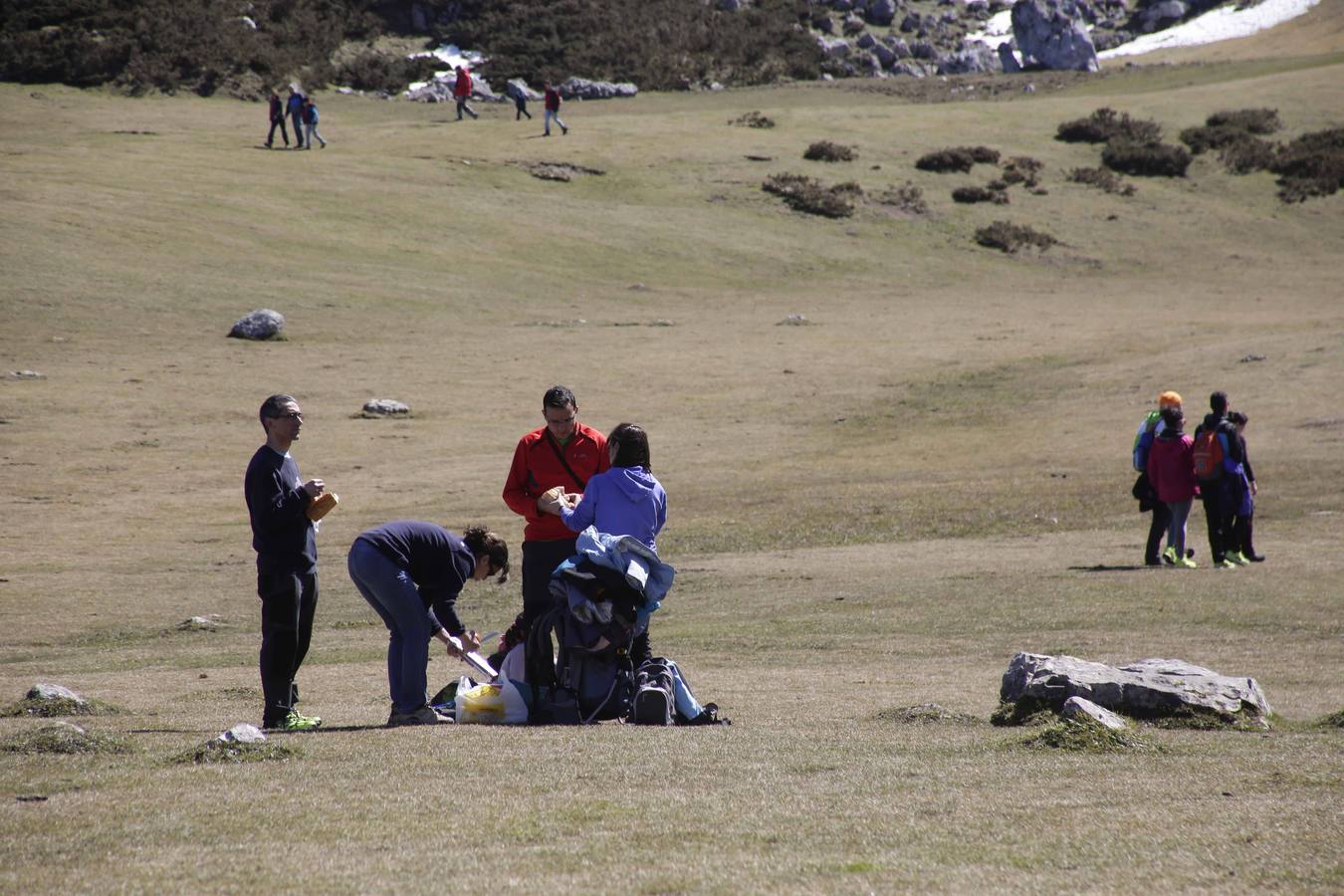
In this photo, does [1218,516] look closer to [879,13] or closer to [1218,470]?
[1218,470]

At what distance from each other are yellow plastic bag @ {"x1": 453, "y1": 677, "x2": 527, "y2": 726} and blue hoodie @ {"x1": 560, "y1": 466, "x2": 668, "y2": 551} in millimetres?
1242

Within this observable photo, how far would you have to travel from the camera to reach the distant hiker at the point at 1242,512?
18.8 metres

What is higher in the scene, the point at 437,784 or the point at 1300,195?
the point at 1300,195

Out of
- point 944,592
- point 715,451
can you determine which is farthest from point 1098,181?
point 944,592

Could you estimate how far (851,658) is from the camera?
1383 cm

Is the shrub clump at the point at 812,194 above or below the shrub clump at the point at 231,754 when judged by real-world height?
above

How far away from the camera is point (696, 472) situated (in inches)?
1101

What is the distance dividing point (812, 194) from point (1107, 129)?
2283cm

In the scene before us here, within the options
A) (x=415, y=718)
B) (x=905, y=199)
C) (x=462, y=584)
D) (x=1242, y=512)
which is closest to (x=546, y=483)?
(x=462, y=584)

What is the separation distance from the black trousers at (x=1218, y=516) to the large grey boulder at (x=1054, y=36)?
382ft

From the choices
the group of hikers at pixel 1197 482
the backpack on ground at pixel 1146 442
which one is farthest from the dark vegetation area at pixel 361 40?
the group of hikers at pixel 1197 482

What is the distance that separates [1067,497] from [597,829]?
64.3 feet

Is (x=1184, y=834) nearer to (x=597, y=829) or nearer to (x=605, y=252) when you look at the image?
(x=597, y=829)

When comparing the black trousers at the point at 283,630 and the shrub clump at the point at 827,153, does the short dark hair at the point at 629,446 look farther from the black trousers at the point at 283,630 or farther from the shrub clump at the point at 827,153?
the shrub clump at the point at 827,153
